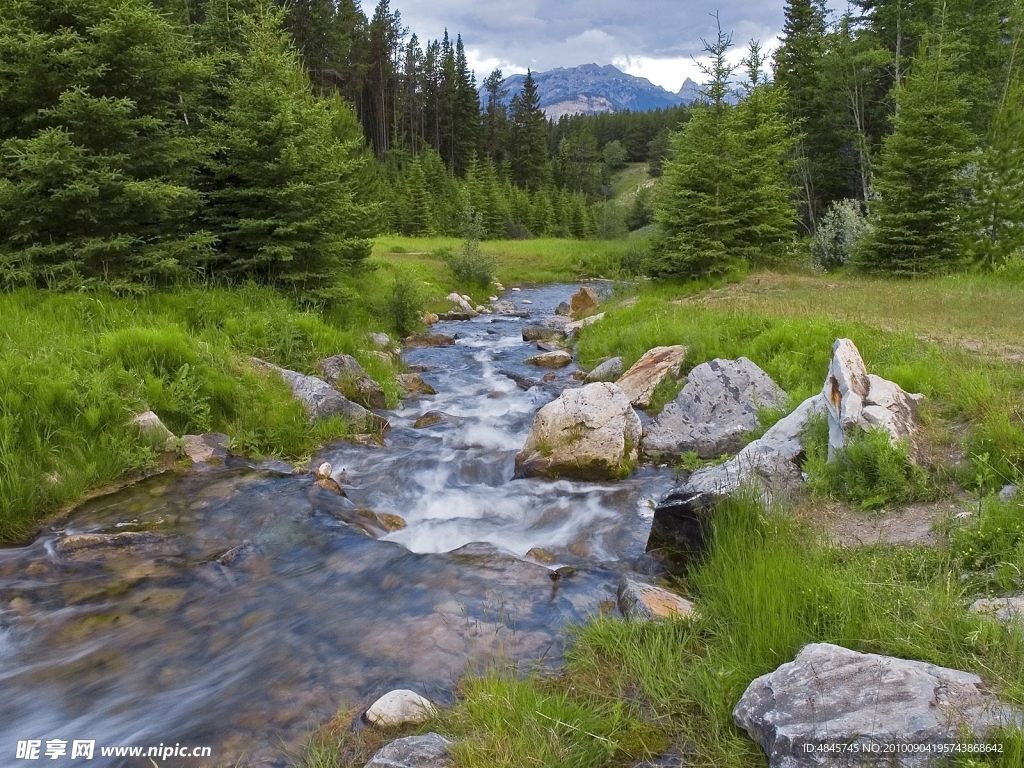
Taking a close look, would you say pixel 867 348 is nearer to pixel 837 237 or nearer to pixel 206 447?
pixel 206 447

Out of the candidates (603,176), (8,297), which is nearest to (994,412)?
(8,297)

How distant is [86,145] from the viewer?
984 cm

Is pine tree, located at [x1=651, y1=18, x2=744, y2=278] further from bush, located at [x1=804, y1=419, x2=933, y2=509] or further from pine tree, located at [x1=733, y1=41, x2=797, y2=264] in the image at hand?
bush, located at [x1=804, y1=419, x2=933, y2=509]

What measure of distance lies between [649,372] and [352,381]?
5158 mm

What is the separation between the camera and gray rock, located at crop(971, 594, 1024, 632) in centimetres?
311

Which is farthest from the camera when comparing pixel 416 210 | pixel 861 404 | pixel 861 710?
pixel 416 210

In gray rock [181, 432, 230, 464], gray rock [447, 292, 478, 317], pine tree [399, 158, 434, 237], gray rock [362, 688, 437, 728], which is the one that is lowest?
gray rock [362, 688, 437, 728]

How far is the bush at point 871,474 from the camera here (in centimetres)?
519

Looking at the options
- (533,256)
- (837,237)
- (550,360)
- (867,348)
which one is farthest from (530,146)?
(867,348)

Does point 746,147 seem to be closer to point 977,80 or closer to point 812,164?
point 977,80

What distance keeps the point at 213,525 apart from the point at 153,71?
8.33 meters

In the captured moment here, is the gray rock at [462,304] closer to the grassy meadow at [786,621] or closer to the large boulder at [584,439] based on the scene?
the large boulder at [584,439]

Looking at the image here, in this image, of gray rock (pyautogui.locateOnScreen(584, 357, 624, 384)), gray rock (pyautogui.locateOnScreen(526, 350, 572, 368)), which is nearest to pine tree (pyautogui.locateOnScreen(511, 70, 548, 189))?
gray rock (pyautogui.locateOnScreen(526, 350, 572, 368))

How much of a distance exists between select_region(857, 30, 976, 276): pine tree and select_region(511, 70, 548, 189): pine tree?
5945cm
